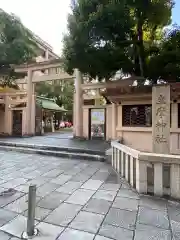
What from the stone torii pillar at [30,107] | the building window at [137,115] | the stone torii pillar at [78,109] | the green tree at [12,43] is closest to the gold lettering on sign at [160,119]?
the building window at [137,115]

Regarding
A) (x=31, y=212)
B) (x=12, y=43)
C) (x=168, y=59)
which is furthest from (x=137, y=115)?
(x=12, y=43)

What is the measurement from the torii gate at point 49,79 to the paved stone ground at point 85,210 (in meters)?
8.66

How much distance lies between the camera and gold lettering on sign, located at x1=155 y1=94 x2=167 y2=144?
538 centimetres

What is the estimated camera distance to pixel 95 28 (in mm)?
8688

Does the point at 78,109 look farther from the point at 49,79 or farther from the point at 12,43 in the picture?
the point at 12,43

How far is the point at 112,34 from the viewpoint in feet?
30.1

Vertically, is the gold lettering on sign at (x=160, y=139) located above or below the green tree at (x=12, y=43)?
below

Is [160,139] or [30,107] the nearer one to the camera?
[160,139]

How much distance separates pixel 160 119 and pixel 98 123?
8.66m

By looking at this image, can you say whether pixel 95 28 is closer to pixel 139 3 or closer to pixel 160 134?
pixel 139 3

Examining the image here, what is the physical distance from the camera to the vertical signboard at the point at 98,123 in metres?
13.8

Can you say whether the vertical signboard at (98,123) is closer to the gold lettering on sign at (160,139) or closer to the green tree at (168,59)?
the green tree at (168,59)

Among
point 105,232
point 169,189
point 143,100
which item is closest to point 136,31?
point 143,100

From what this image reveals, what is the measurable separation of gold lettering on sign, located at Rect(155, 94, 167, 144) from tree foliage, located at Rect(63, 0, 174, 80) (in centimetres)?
466
